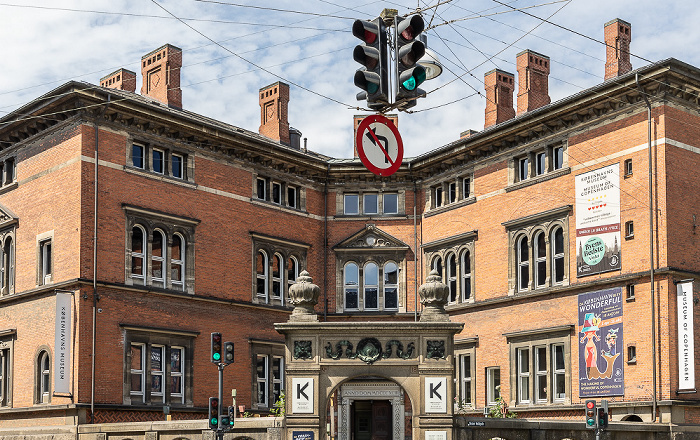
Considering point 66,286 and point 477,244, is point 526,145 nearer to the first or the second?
point 477,244

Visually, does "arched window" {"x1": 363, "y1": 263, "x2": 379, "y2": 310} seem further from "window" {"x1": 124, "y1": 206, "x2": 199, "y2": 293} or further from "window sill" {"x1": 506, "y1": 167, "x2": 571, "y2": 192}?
"window" {"x1": 124, "y1": 206, "x2": 199, "y2": 293}

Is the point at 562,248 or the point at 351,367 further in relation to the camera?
the point at 562,248

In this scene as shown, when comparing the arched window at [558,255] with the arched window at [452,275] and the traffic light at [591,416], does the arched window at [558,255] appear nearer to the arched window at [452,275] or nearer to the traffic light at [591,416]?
the arched window at [452,275]

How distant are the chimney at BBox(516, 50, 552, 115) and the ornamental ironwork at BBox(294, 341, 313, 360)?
19.4m

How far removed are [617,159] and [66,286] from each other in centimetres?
1990

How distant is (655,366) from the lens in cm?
3331

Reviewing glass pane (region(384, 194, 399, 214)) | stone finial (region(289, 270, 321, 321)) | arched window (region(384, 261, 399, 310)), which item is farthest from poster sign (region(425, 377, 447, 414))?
glass pane (region(384, 194, 399, 214))

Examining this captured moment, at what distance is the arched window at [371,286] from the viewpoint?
4478 cm

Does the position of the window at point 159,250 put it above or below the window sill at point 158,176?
below

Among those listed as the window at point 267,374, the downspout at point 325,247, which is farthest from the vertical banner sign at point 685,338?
the downspout at point 325,247

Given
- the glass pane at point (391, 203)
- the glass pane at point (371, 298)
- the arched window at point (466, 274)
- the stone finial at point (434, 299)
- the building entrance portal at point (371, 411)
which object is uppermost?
the glass pane at point (391, 203)

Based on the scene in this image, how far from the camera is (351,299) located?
45.0 m

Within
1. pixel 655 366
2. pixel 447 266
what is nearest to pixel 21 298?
pixel 447 266

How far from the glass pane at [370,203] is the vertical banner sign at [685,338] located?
15679 millimetres
